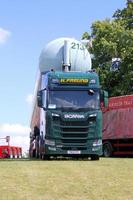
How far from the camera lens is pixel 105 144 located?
2905 centimetres

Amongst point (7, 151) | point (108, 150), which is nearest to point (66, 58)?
point (108, 150)

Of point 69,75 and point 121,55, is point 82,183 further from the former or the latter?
point 121,55

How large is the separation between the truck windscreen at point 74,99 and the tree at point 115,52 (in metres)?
17.4

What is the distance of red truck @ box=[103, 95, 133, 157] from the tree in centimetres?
773

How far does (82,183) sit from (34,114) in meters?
13.4

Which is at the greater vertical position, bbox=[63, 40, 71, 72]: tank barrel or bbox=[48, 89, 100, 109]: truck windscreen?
bbox=[63, 40, 71, 72]: tank barrel

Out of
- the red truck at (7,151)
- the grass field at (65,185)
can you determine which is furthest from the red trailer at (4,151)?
the grass field at (65,185)

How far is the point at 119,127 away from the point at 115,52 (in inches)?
437

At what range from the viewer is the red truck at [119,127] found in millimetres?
27859

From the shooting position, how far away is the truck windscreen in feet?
63.1

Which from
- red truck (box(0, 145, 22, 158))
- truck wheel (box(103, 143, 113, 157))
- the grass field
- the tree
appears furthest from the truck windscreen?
the tree

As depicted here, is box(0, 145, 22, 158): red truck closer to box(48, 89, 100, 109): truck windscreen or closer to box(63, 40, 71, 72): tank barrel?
box(63, 40, 71, 72): tank barrel

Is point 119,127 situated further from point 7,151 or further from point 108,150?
point 7,151

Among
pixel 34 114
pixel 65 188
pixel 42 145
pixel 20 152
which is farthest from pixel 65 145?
pixel 20 152
